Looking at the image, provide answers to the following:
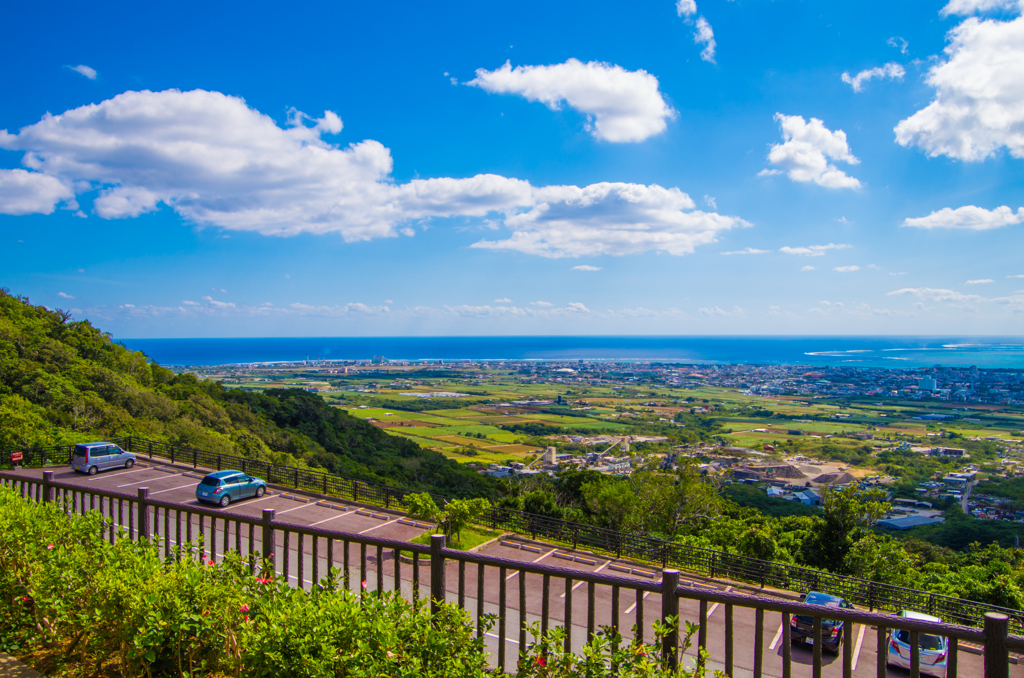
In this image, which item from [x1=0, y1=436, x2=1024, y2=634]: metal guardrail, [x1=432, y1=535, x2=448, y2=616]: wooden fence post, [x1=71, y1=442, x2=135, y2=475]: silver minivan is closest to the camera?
[x1=432, y1=535, x2=448, y2=616]: wooden fence post

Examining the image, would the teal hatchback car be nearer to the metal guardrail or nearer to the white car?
the metal guardrail

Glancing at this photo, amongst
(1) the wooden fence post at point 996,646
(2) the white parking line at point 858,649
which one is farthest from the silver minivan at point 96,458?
(1) the wooden fence post at point 996,646

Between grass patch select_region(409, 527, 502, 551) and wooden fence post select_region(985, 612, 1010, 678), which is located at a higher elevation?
Result: wooden fence post select_region(985, 612, 1010, 678)

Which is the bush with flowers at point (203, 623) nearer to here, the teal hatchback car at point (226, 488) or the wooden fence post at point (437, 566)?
the wooden fence post at point (437, 566)

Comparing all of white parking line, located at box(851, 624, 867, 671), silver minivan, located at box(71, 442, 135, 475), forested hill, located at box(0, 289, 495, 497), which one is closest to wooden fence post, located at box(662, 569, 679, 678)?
white parking line, located at box(851, 624, 867, 671)

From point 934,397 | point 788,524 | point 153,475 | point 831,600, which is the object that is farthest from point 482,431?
point 934,397
